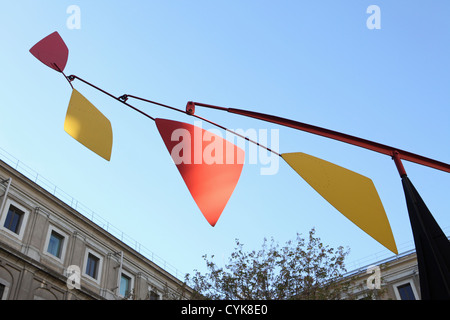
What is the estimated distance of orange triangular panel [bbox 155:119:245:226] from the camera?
3832 millimetres

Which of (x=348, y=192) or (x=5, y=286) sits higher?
(x=5, y=286)

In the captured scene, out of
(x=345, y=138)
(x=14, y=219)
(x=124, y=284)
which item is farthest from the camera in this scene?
(x=124, y=284)

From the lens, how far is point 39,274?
1644cm

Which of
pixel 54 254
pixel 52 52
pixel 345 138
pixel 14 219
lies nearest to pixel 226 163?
pixel 345 138

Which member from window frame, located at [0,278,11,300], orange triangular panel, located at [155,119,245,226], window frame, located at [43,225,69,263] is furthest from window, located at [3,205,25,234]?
orange triangular panel, located at [155,119,245,226]

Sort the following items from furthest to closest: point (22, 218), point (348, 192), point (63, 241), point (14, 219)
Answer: point (63, 241) → point (22, 218) → point (14, 219) → point (348, 192)

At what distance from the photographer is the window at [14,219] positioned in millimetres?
16219

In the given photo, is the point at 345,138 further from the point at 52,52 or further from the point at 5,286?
the point at 5,286

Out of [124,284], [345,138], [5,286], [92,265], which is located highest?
[92,265]

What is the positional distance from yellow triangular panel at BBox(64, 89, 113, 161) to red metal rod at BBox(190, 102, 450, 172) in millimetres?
907

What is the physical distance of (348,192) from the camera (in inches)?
144

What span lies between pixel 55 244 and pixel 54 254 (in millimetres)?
451

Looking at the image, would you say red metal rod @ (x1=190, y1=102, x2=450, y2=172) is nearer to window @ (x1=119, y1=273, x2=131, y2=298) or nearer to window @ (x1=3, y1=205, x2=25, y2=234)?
window @ (x1=3, y1=205, x2=25, y2=234)
